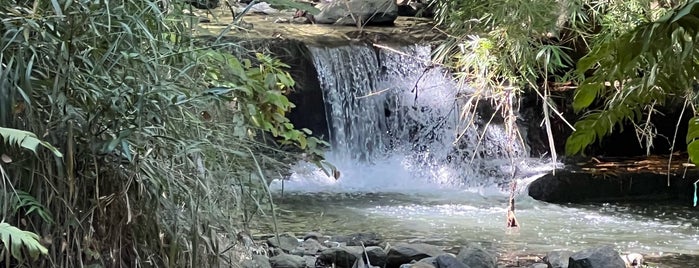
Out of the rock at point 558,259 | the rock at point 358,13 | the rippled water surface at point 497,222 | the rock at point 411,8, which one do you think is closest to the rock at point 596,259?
the rock at point 558,259

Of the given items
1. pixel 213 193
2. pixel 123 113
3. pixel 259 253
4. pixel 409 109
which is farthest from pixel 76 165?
pixel 409 109

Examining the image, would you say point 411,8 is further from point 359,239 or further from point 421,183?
point 359,239

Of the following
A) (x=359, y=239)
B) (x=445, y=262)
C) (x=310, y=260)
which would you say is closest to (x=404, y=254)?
(x=445, y=262)

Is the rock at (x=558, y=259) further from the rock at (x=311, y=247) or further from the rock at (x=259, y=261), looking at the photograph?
the rock at (x=259, y=261)

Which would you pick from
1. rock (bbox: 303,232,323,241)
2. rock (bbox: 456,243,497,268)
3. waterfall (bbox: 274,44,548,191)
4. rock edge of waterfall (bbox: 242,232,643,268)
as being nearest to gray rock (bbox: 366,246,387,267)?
rock edge of waterfall (bbox: 242,232,643,268)

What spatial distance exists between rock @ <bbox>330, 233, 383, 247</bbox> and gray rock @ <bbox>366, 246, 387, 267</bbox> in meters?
0.29

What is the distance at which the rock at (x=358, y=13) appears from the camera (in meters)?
7.39

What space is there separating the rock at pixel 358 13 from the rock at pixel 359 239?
383cm

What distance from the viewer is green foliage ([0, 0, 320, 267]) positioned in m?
1.37

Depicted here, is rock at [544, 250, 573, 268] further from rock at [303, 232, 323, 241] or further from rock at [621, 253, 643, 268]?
rock at [303, 232, 323, 241]

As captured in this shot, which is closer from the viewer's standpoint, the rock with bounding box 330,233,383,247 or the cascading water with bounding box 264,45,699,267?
the rock with bounding box 330,233,383,247

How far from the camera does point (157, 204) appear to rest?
146 centimetres

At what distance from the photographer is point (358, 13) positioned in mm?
7375

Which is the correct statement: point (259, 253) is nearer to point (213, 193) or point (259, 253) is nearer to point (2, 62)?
point (213, 193)
